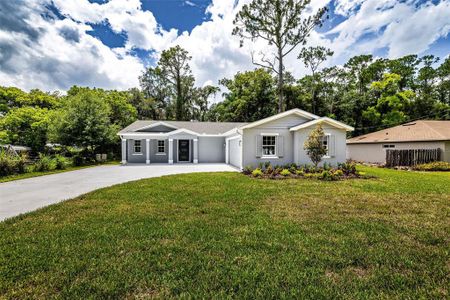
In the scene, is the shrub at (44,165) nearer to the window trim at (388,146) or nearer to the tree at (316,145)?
the tree at (316,145)

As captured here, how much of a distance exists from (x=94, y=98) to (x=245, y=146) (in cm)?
1645

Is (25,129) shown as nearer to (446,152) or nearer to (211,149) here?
(211,149)

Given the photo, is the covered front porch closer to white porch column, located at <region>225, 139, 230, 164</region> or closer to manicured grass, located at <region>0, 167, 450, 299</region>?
white porch column, located at <region>225, 139, 230, 164</region>

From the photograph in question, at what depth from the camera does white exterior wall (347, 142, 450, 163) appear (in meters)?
16.3

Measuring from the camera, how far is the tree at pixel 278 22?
19.6 metres

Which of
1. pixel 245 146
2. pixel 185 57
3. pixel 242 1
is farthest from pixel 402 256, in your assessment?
pixel 185 57

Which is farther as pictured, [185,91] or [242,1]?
[185,91]

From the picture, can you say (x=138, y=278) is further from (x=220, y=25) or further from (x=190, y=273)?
(x=220, y=25)

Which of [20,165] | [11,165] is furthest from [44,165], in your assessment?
[11,165]

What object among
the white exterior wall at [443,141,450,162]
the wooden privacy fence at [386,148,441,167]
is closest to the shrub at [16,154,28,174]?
the wooden privacy fence at [386,148,441,167]

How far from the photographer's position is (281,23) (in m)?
20.1

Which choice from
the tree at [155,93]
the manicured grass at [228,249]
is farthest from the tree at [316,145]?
the tree at [155,93]

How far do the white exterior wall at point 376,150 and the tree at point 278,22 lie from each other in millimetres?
9930

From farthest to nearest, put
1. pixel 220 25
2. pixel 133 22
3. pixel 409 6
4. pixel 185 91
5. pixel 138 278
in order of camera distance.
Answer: pixel 185 91, pixel 220 25, pixel 133 22, pixel 409 6, pixel 138 278
